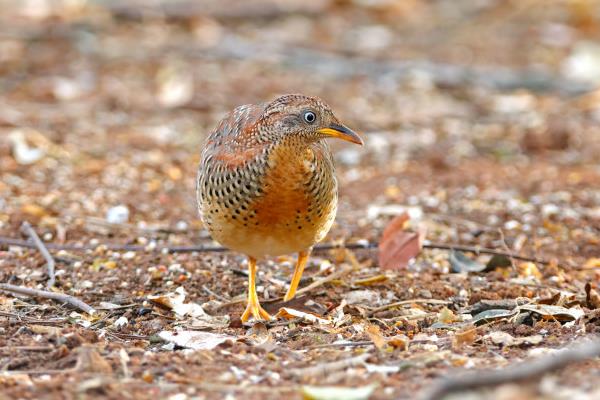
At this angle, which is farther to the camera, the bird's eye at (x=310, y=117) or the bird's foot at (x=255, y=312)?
the bird's foot at (x=255, y=312)

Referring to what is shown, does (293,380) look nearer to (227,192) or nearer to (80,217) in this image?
(227,192)

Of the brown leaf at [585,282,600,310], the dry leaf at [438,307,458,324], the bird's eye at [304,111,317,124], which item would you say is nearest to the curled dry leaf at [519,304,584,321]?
the brown leaf at [585,282,600,310]

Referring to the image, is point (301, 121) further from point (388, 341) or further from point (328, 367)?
point (328, 367)

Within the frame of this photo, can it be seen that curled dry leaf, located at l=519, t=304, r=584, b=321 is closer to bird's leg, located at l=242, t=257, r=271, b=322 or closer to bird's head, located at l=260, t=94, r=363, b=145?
bird's head, located at l=260, t=94, r=363, b=145

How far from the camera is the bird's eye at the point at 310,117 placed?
4750mm

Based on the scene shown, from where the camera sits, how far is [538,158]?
837 cm

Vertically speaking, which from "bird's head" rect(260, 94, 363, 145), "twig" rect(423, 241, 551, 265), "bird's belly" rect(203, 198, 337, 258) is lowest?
"twig" rect(423, 241, 551, 265)

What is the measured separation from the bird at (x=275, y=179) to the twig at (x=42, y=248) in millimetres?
974

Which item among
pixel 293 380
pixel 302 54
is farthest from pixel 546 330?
pixel 302 54

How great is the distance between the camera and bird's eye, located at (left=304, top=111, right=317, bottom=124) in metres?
4.75

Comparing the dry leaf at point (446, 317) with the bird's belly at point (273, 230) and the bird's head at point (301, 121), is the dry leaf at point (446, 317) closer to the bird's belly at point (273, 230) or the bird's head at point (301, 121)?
the bird's belly at point (273, 230)

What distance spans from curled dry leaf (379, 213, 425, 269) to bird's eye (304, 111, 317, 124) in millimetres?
1360

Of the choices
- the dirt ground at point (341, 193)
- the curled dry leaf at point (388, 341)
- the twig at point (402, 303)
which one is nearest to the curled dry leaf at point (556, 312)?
the dirt ground at point (341, 193)

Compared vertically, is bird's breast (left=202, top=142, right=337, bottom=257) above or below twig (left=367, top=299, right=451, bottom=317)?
above
